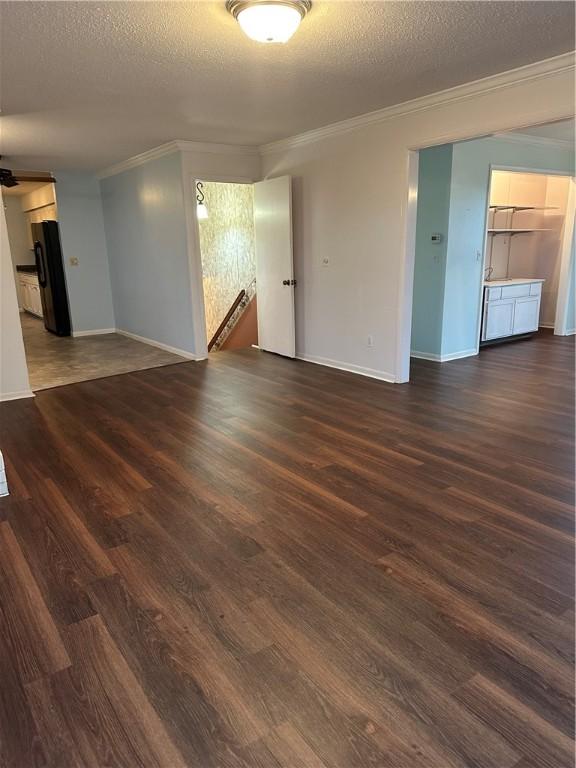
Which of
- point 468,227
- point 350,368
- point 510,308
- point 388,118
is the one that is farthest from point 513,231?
point 350,368

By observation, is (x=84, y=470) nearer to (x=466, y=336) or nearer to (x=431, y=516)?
(x=431, y=516)

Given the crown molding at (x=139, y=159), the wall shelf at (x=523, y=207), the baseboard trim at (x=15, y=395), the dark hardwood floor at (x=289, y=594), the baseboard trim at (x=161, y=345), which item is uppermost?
the crown molding at (x=139, y=159)

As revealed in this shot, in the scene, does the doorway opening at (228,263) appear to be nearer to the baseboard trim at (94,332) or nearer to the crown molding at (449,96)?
the baseboard trim at (94,332)

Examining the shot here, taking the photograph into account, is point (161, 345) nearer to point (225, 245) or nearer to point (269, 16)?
point (225, 245)

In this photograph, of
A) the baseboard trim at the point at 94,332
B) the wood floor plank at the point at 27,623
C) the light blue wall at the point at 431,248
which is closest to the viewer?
the wood floor plank at the point at 27,623

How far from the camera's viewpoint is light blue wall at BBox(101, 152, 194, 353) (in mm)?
5984

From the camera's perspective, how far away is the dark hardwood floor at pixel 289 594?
1.44 m

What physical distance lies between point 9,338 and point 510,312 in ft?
20.3

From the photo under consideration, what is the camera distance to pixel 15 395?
472 centimetres

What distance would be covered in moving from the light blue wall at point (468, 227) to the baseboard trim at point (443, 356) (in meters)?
0.04

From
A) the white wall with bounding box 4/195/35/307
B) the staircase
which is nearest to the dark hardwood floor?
the staircase

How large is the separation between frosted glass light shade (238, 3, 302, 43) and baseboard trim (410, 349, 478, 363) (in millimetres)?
4108

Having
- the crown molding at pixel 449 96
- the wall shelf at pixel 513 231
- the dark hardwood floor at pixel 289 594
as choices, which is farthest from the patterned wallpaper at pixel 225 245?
the dark hardwood floor at pixel 289 594

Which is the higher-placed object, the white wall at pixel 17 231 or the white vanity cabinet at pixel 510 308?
the white wall at pixel 17 231
